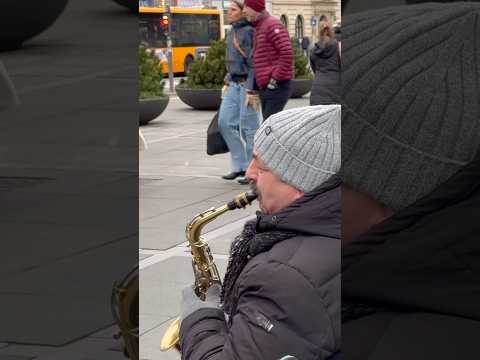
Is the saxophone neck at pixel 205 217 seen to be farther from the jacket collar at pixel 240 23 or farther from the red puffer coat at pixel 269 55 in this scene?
the jacket collar at pixel 240 23

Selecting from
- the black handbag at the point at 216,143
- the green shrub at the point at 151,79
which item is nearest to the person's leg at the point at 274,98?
the black handbag at the point at 216,143

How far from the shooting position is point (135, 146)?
3.66ft

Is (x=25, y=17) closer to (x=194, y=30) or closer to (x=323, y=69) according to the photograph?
(x=323, y=69)

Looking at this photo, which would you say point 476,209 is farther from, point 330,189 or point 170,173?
point 170,173

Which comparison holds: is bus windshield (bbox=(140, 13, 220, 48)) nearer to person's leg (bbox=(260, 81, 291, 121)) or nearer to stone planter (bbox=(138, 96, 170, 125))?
stone planter (bbox=(138, 96, 170, 125))

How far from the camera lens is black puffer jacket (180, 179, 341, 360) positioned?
195 centimetres

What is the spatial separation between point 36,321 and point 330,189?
113cm

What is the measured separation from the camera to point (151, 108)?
48.1 ft

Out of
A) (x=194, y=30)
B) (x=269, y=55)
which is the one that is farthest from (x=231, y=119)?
(x=194, y=30)

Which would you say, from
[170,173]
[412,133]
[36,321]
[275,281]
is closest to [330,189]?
[275,281]

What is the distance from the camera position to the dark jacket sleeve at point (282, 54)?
8.16m

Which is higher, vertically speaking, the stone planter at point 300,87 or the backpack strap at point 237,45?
the backpack strap at point 237,45

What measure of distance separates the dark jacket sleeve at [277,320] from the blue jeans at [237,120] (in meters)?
6.37

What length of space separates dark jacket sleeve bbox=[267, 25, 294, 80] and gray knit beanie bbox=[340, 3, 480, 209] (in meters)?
7.19
